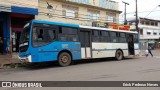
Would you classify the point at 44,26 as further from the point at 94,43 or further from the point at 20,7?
the point at 20,7

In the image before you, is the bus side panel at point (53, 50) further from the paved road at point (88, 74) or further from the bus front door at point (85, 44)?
the paved road at point (88, 74)

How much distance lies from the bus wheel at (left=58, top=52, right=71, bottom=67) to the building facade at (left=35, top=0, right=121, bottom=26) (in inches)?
307

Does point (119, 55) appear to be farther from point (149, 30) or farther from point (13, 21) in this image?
point (149, 30)

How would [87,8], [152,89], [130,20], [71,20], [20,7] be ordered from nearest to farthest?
1. [152,89]
2. [20,7]
3. [71,20]
4. [87,8]
5. [130,20]

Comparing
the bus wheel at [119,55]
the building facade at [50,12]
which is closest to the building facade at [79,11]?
the building facade at [50,12]

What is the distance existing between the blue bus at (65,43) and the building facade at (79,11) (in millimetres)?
6866

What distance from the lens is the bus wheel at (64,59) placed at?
16.7 meters

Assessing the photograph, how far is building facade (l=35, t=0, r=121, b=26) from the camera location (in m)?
24.8

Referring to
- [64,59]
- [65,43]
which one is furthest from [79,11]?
[64,59]

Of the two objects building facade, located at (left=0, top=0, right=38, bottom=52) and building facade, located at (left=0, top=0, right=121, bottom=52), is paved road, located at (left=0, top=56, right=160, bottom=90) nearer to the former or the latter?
building facade, located at (left=0, top=0, right=38, bottom=52)

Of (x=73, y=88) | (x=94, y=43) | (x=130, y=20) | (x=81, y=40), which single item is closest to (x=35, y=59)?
(x=81, y=40)

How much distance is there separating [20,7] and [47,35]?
20.9 ft

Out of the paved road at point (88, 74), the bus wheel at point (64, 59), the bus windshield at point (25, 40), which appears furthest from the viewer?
the bus wheel at point (64, 59)

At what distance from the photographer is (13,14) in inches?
866
